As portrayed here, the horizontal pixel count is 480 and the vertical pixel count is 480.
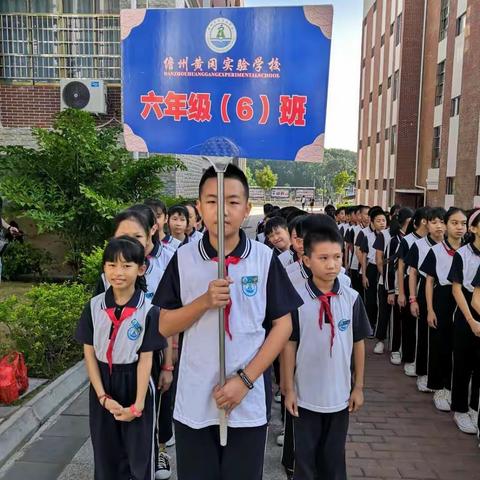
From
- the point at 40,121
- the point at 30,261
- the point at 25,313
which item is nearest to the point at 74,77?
the point at 40,121

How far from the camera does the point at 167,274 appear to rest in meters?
2.02

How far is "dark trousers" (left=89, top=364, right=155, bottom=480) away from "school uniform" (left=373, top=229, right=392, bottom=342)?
4.06 metres

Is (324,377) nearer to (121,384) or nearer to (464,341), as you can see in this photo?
(121,384)

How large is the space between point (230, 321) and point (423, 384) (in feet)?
10.9

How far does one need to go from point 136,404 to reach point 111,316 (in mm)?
444

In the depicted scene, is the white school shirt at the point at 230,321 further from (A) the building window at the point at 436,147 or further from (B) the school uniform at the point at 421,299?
(A) the building window at the point at 436,147

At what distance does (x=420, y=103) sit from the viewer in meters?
23.4

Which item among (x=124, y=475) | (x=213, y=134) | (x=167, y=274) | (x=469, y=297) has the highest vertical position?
(x=213, y=134)

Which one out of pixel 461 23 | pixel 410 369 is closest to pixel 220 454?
pixel 410 369

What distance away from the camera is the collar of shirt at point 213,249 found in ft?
6.46

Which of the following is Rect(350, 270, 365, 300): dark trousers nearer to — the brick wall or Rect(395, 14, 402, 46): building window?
the brick wall

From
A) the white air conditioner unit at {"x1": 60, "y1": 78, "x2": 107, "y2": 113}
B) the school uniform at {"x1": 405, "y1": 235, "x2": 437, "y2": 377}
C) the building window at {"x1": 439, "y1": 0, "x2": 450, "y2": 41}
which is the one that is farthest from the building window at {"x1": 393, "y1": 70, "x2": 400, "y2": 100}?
the school uniform at {"x1": 405, "y1": 235, "x2": 437, "y2": 377}

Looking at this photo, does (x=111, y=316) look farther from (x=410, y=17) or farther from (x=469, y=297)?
(x=410, y=17)

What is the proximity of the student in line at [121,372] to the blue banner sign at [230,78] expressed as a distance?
812 mm
